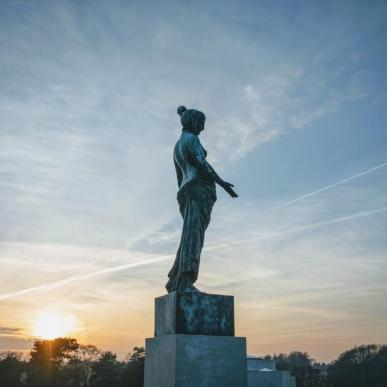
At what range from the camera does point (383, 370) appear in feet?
231

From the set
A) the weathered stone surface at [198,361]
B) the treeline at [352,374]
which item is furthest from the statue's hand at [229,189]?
the treeline at [352,374]

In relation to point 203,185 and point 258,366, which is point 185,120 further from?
point 258,366

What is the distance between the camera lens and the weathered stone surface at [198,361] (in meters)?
5.78

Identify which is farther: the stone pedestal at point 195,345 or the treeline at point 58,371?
the treeline at point 58,371

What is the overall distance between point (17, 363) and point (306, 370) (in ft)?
155

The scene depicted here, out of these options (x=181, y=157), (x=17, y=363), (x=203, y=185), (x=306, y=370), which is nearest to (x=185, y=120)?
(x=181, y=157)

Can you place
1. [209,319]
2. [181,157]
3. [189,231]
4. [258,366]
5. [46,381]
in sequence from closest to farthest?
[209,319]
[189,231]
[181,157]
[46,381]
[258,366]

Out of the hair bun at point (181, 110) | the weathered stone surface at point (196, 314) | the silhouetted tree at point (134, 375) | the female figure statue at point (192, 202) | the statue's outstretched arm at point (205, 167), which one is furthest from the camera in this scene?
the silhouetted tree at point (134, 375)

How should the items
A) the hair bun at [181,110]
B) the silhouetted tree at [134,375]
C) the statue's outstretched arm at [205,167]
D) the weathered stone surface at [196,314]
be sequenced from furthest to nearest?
the silhouetted tree at [134,375] < the hair bun at [181,110] < the statue's outstretched arm at [205,167] < the weathered stone surface at [196,314]

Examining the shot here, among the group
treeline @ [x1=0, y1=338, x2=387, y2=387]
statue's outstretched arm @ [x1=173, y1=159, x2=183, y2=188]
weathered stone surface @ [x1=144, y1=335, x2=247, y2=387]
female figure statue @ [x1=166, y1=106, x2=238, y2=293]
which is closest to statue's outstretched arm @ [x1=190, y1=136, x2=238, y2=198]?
female figure statue @ [x1=166, y1=106, x2=238, y2=293]

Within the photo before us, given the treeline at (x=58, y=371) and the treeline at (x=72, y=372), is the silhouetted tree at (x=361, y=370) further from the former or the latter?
the treeline at (x=58, y=371)

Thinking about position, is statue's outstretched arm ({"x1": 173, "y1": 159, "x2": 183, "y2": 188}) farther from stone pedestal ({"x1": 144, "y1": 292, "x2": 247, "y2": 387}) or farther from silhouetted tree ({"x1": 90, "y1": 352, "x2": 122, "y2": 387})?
silhouetted tree ({"x1": 90, "y1": 352, "x2": 122, "y2": 387})

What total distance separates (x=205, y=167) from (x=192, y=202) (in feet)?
2.00

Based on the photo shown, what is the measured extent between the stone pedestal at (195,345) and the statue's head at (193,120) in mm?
2913
